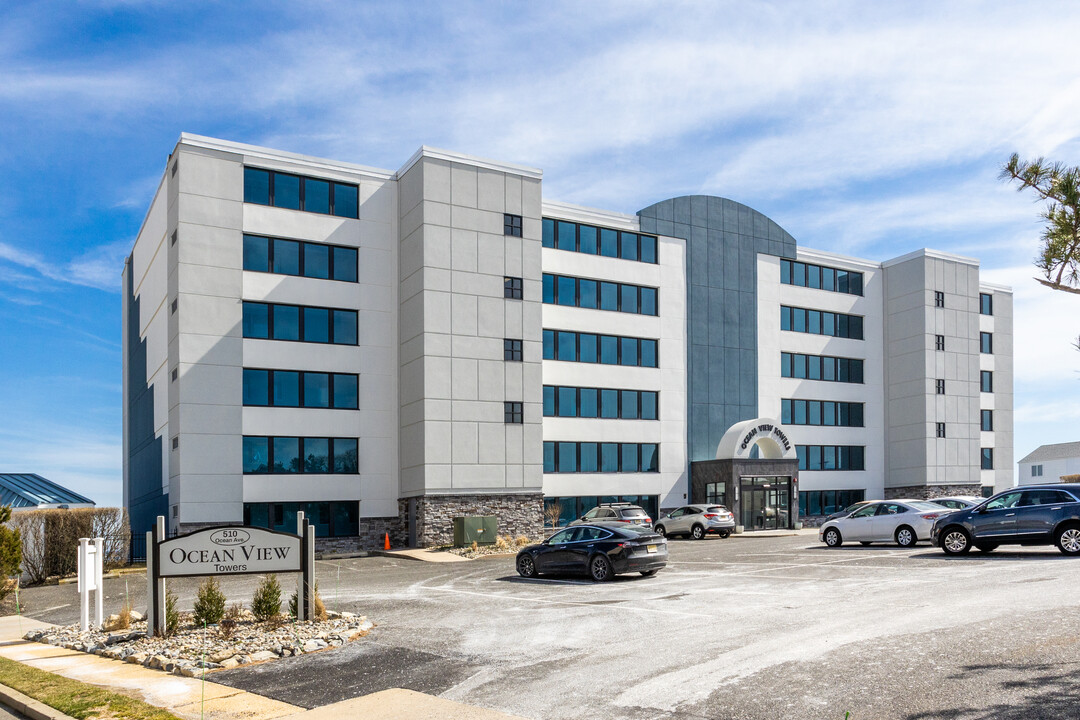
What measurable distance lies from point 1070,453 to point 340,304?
78853mm

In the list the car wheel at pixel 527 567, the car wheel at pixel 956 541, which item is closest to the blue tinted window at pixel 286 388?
the car wheel at pixel 527 567

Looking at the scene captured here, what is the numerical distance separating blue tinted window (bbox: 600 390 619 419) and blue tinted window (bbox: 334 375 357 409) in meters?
12.6

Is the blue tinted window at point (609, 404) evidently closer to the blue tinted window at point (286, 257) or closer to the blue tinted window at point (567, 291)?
the blue tinted window at point (567, 291)

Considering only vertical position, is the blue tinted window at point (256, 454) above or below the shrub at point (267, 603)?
above

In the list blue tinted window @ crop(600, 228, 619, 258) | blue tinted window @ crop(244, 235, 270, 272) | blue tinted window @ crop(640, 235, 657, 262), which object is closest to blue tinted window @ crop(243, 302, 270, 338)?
blue tinted window @ crop(244, 235, 270, 272)

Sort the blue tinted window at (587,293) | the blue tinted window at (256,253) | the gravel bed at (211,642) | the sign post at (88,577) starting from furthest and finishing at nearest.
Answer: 1. the blue tinted window at (587,293)
2. the blue tinted window at (256,253)
3. the sign post at (88,577)
4. the gravel bed at (211,642)

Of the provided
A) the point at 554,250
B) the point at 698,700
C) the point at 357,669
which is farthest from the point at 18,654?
the point at 554,250

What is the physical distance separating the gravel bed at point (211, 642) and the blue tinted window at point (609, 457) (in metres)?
28.8

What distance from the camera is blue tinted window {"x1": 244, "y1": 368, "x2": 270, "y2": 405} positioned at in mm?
35844

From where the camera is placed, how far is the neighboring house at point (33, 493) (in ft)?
184

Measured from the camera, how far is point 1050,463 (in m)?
89.3

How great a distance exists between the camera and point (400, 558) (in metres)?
33.8

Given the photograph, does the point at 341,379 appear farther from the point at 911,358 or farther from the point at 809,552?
the point at 911,358

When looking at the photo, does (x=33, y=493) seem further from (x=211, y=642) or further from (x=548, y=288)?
(x=211, y=642)
